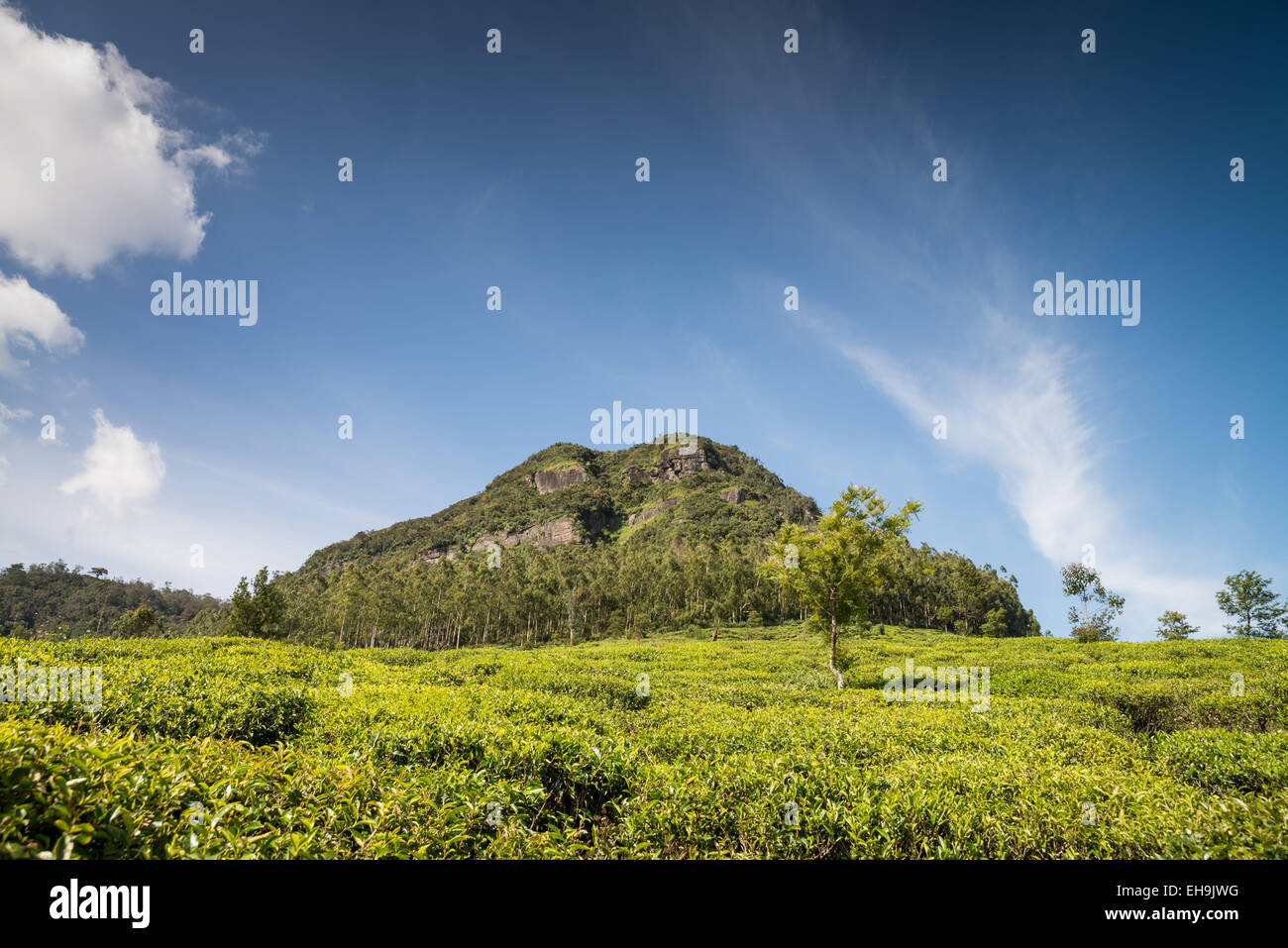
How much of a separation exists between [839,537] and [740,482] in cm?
17674

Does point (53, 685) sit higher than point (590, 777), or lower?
higher

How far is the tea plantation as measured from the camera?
3342 millimetres

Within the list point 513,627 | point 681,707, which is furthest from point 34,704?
point 513,627

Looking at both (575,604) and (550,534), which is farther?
(550,534)

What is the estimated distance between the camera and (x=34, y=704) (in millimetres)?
6500

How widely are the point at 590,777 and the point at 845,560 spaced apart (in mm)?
18451

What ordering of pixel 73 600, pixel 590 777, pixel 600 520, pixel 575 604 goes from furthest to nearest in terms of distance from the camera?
pixel 600 520
pixel 73 600
pixel 575 604
pixel 590 777

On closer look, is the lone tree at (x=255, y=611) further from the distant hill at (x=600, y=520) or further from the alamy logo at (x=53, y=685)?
the distant hill at (x=600, y=520)

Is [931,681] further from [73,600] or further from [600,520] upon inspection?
[73,600]

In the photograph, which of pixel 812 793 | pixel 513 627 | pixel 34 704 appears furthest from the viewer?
pixel 513 627
